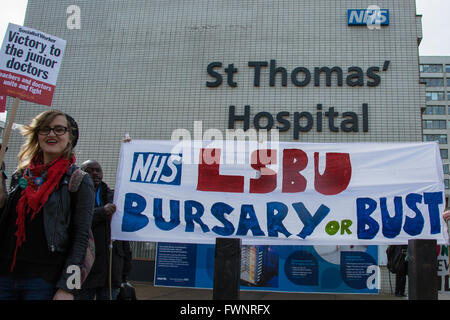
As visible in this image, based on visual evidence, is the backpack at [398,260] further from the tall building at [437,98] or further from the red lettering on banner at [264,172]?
the tall building at [437,98]

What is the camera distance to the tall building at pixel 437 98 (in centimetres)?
6250

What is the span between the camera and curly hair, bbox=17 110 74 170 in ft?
7.18

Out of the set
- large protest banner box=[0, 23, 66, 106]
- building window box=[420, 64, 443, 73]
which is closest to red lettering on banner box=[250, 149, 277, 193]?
large protest banner box=[0, 23, 66, 106]

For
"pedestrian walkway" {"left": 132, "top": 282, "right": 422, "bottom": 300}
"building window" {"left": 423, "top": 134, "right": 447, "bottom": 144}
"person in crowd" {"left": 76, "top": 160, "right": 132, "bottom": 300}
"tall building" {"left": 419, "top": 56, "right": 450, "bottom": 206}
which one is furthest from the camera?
"tall building" {"left": 419, "top": 56, "right": 450, "bottom": 206}

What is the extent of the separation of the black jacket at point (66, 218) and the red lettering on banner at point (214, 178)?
2242 mm

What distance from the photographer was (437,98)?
6372 cm

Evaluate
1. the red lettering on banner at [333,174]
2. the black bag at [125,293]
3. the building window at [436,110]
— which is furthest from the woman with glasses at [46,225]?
the building window at [436,110]

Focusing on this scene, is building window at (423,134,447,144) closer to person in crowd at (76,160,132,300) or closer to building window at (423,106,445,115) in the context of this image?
building window at (423,106,445,115)

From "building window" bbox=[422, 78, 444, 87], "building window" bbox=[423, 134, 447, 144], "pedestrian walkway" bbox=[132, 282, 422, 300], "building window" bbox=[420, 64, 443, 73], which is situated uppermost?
"building window" bbox=[420, 64, 443, 73]

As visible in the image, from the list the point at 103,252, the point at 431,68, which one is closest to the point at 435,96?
the point at 431,68

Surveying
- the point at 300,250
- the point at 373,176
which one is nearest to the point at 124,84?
the point at 300,250

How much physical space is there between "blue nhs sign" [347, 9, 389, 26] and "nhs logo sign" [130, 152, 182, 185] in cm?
573

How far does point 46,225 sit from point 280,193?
2.71m

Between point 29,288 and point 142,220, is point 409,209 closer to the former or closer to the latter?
point 142,220
